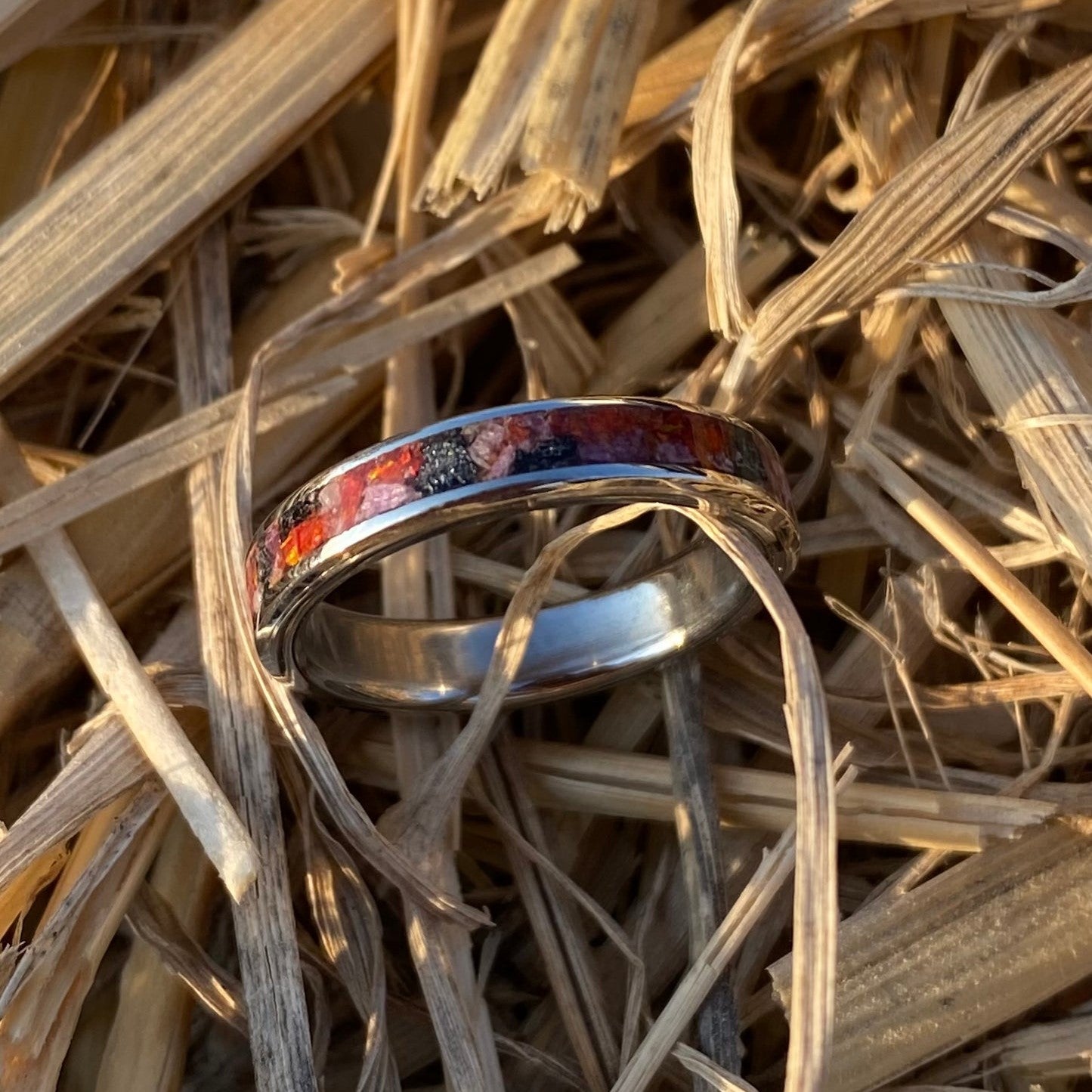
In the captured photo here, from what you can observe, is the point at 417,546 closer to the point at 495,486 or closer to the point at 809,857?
the point at 495,486

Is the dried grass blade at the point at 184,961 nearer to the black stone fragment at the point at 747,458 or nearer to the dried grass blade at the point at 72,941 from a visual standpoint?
the dried grass blade at the point at 72,941

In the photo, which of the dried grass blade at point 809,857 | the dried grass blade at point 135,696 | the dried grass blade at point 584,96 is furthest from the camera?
the dried grass blade at point 584,96

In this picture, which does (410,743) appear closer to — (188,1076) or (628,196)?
(188,1076)

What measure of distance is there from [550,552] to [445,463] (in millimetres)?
108

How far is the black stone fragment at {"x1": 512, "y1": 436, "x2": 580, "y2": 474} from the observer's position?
0.80 metres

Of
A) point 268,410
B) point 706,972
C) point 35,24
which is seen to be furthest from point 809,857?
point 35,24

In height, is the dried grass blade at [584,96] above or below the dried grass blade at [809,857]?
above

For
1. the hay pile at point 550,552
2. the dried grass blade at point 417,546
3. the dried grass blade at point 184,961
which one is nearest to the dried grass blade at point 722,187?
the hay pile at point 550,552

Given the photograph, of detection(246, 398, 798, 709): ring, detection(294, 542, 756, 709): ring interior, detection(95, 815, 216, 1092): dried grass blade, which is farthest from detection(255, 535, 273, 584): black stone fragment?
detection(95, 815, 216, 1092): dried grass blade

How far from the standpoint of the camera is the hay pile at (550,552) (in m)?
0.81

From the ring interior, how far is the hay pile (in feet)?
0.10

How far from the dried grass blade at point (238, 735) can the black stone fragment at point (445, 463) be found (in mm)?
204

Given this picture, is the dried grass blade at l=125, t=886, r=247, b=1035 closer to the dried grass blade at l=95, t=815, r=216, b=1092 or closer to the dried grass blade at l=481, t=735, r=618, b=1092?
the dried grass blade at l=95, t=815, r=216, b=1092

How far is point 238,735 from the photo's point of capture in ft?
2.85
